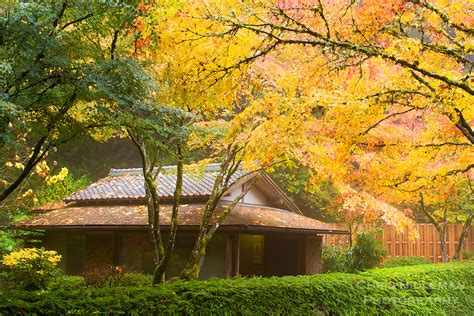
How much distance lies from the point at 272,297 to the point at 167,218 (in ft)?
26.6

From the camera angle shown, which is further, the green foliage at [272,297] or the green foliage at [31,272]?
the green foliage at [31,272]

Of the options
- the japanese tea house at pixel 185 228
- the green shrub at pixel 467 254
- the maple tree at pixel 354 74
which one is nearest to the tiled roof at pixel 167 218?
the japanese tea house at pixel 185 228

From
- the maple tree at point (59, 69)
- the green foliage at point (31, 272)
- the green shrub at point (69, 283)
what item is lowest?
the green shrub at point (69, 283)

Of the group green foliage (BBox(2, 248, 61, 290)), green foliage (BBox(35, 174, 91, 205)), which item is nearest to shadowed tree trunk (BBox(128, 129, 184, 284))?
green foliage (BBox(2, 248, 61, 290))

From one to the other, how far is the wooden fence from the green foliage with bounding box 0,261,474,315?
12.8m

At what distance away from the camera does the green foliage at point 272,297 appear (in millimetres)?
5136

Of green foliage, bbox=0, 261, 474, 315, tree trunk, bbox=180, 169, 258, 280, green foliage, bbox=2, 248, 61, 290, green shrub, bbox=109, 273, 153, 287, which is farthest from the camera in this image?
green shrub, bbox=109, 273, 153, 287

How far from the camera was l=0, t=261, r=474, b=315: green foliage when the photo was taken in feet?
16.9

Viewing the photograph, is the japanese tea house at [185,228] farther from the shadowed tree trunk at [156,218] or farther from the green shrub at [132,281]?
the shadowed tree trunk at [156,218]

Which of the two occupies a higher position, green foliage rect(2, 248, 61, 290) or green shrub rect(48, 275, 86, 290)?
green foliage rect(2, 248, 61, 290)

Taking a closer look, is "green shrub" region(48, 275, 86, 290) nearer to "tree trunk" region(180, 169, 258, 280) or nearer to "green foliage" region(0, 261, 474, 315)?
"tree trunk" region(180, 169, 258, 280)

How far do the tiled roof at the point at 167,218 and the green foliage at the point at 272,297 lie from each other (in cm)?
488

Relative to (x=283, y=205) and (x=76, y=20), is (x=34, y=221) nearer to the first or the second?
(x=283, y=205)

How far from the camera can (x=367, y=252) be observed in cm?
1894
